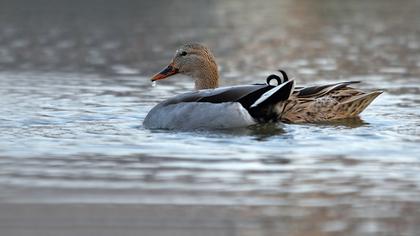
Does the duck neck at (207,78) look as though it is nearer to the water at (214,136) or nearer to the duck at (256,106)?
the water at (214,136)

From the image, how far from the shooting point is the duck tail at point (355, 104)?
11.9 m

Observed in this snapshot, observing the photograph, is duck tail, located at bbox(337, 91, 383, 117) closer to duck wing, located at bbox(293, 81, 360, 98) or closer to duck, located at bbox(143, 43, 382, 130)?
duck, located at bbox(143, 43, 382, 130)

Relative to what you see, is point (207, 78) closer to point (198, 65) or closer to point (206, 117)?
point (198, 65)

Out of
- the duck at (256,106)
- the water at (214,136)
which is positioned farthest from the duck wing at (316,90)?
the water at (214,136)

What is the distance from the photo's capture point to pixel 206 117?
11070 mm

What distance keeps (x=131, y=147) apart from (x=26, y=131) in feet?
5.00

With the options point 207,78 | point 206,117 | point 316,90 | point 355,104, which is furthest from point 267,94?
point 207,78

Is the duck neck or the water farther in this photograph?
the duck neck

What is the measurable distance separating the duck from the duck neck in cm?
117

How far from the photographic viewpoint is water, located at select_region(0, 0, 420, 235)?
300 inches

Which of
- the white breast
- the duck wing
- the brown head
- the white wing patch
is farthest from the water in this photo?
the brown head

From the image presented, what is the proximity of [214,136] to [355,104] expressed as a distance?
2153 millimetres

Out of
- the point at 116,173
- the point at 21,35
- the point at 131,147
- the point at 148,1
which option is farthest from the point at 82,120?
the point at 148,1

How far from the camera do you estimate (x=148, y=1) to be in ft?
119
